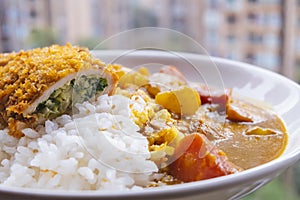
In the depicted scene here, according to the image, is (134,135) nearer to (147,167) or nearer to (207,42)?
(147,167)

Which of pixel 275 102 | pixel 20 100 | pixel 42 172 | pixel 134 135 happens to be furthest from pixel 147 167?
pixel 275 102

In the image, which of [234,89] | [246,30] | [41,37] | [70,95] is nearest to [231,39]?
[246,30]

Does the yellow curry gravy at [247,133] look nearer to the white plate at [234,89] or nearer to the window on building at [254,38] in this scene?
the white plate at [234,89]

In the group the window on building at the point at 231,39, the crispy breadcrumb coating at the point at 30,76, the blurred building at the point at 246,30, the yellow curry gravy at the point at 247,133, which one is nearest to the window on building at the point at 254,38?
the blurred building at the point at 246,30

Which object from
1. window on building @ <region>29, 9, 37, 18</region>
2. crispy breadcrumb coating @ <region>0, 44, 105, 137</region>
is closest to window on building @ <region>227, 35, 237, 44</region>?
window on building @ <region>29, 9, 37, 18</region>

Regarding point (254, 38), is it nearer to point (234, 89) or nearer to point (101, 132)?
point (234, 89)

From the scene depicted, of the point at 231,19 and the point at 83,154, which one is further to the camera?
the point at 231,19
